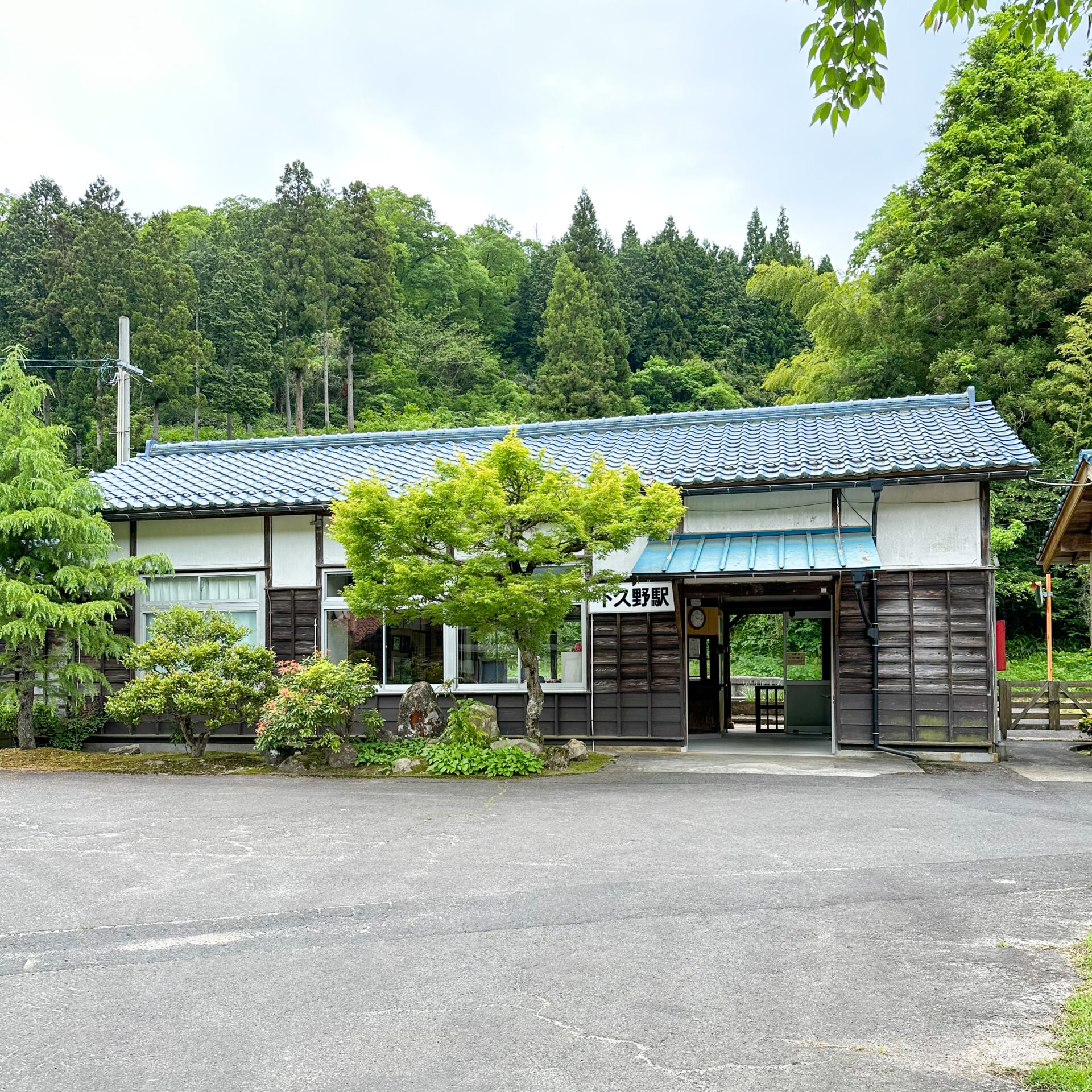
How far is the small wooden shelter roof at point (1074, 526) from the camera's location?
38.6 feet

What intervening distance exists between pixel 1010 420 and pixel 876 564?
645 inches

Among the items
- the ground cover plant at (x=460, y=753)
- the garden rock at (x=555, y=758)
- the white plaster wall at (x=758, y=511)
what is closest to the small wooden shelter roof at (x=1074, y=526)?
the white plaster wall at (x=758, y=511)

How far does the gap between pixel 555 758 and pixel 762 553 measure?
344 centimetres

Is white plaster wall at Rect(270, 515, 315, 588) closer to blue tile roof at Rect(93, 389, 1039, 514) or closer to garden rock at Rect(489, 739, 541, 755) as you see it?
blue tile roof at Rect(93, 389, 1039, 514)

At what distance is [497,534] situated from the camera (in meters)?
10.8

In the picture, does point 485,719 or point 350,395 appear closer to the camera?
point 485,719

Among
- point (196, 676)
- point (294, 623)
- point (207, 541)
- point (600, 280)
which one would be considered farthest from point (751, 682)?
point (600, 280)

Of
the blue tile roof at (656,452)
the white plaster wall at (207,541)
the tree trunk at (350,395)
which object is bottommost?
the white plaster wall at (207,541)

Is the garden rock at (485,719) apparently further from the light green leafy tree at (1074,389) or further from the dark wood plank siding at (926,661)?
the light green leafy tree at (1074,389)

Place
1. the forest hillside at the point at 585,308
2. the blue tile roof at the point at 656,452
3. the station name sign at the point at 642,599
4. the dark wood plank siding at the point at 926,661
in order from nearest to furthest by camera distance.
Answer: the dark wood plank siding at the point at 926,661, the blue tile roof at the point at 656,452, the station name sign at the point at 642,599, the forest hillside at the point at 585,308

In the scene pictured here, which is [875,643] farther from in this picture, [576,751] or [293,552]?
[293,552]

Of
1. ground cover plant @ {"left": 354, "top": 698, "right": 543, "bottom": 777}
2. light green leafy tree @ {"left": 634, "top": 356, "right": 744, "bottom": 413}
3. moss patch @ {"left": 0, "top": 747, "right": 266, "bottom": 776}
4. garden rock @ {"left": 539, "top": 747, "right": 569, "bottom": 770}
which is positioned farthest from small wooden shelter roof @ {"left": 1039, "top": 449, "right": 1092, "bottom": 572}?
light green leafy tree @ {"left": 634, "top": 356, "right": 744, "bottom": 413}

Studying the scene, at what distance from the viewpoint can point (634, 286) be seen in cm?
4909

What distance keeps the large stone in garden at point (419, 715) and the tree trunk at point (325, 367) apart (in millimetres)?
29004
